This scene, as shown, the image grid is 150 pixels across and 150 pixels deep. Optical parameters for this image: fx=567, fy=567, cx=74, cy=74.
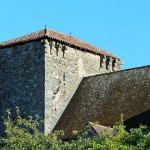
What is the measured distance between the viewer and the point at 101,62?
34.3m

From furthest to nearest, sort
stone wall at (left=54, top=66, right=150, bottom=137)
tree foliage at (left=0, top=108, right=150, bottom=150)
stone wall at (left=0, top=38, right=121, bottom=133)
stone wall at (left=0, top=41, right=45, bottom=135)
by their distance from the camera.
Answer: stone wall at (left=0, top=41, right=45, bottom=135) → stone wall at (left=0, top=38, right=121, bottom=133) → stone wall at (left=54, top=66, right=150, bottom=137) → tree foliage at (left=0, top=108, right=150, bottom=150)

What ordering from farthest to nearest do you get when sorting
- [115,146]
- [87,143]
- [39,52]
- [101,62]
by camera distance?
[101,62], [39,52], [87,143], [115,146]

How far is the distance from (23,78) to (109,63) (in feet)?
19.9

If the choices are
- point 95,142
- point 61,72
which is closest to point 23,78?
point 61,72

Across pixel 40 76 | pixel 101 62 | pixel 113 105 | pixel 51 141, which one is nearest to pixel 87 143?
pixel 51 141

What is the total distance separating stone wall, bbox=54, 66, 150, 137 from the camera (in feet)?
91.9

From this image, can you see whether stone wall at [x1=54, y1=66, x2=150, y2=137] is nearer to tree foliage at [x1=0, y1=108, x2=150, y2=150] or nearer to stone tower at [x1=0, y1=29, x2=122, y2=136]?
stone tower at [x1=0, y1=29, x2=122, y2=136]

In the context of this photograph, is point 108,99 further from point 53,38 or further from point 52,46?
point 53,38

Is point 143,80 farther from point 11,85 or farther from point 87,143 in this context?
point 87,143

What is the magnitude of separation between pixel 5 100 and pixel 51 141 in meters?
12.5

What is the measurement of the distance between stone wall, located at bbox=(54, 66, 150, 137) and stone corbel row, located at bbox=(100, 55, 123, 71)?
2.31 metres

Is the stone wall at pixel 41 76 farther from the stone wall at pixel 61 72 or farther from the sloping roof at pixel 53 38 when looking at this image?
the sloping roof at pixel 53 38

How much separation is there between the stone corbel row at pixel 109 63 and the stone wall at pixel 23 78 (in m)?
4.97

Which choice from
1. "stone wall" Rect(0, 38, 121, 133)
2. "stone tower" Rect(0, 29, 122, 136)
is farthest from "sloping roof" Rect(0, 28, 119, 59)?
"stone wall" Rect(0, 38, 121, 133)
